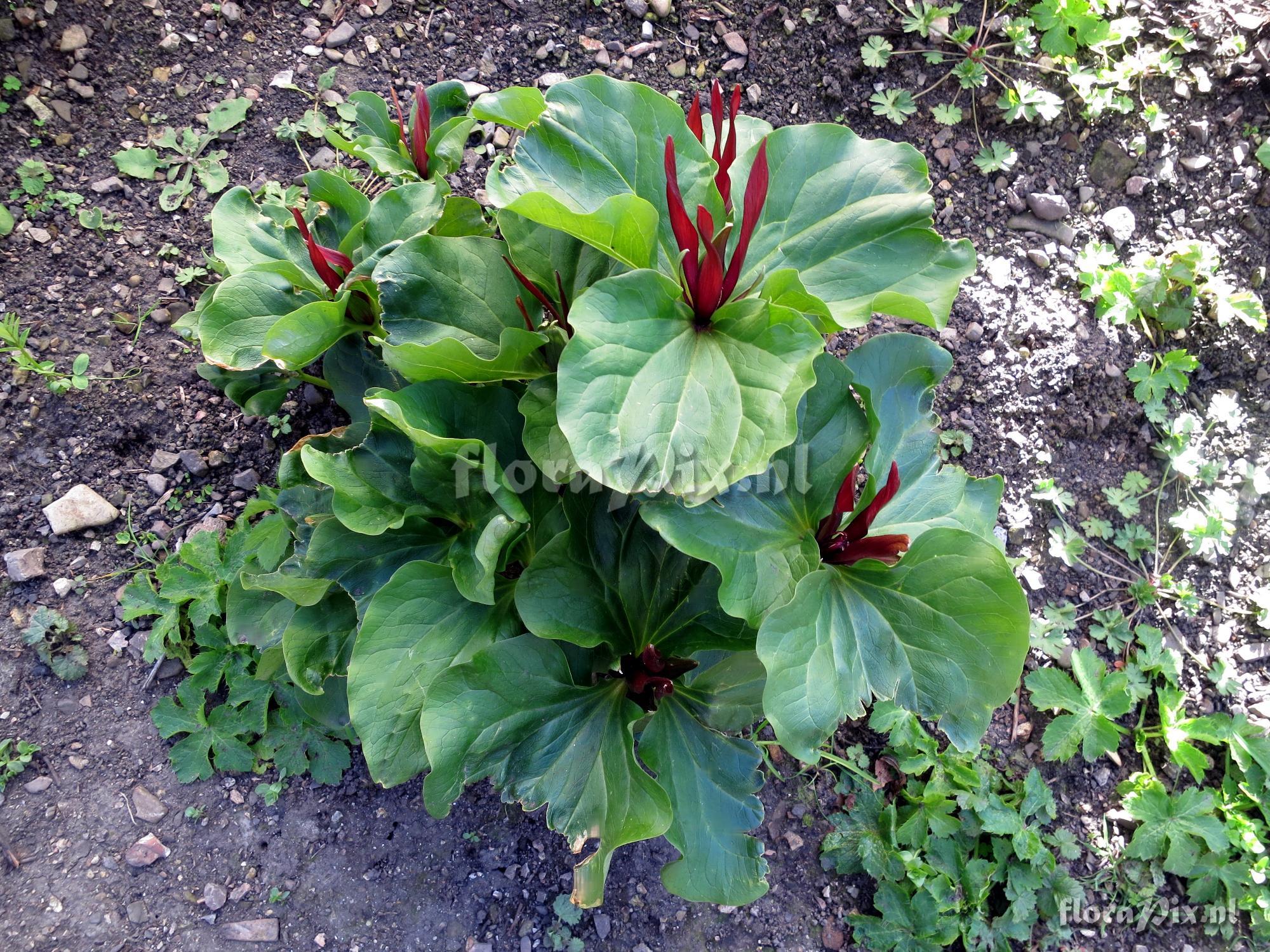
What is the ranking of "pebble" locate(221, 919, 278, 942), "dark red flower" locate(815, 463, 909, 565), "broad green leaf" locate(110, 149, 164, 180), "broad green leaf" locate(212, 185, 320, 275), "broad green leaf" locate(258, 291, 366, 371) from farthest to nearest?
"broad green leaf" locate(110, 149, 164, 180) → "pebble" locate(221, 919, 278, 942) → "broad green leaf" locate(212, 185, 320, 275) → "broad green leaf" locate(258, 291, 366, 371) → "dark red flower" locate(815, 463, 909, 565)

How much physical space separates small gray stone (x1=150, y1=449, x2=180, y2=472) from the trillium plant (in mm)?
896

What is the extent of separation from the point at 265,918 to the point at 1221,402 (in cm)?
368

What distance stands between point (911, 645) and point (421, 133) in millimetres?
1750

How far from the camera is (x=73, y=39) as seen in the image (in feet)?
9.61

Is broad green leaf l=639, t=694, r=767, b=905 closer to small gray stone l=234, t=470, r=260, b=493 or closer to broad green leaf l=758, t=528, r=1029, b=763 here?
broad green leaf l=758, t=528, r=1029, b=763

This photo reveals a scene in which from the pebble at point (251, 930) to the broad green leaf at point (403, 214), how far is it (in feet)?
5.91

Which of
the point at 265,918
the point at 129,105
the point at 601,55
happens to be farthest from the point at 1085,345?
the point at 129,105

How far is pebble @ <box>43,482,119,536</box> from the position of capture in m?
2.53

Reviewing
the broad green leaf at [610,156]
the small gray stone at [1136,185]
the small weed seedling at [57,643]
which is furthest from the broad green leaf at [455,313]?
the small gray stone at [1136,185]

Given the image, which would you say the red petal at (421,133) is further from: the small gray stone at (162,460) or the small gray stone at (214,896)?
the small gray stone at (214,896)

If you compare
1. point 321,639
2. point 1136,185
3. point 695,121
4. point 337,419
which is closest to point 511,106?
point 695,121

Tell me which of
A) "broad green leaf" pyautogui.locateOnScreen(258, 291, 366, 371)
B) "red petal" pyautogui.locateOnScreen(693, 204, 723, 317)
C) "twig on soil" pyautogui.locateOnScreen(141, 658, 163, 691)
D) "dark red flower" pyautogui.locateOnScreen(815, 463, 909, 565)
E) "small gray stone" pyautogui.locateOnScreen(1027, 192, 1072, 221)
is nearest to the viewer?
"red petal" pyautogui.locateOnScreen(693, 204, 723, 317)

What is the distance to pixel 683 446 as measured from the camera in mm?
1385

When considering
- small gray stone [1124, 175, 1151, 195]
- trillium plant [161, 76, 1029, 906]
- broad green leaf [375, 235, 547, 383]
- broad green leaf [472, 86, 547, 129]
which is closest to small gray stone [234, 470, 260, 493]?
trillium plant [161, 76, 1029, 906]
